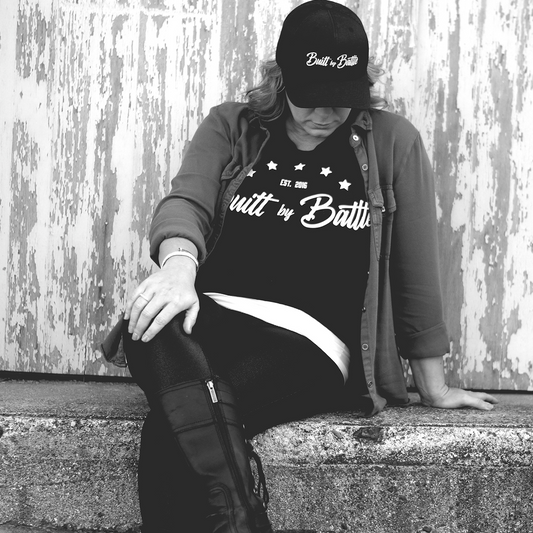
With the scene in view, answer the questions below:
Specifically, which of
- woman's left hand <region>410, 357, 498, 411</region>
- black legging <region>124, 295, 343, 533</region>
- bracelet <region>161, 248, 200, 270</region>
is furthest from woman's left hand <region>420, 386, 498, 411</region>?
bracelet <region>161, 248, 200, 270</region>

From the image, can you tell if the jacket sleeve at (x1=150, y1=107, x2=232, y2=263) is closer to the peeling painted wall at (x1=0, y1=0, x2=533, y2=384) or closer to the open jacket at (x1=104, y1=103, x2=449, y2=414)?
the open jacket at (x1=104, y1=103, x2=449, y2=414)

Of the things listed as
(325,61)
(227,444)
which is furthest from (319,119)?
(227,444)

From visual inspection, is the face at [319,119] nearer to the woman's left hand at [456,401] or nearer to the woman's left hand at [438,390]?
the woman's left hand at [438,390]

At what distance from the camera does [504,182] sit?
2.47 meters

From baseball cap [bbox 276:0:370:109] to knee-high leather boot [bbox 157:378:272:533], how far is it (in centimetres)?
A: 82

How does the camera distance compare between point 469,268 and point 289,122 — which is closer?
point 289,122

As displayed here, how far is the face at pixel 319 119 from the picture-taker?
6.97 ft

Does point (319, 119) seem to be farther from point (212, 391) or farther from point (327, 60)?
point (212, 391)

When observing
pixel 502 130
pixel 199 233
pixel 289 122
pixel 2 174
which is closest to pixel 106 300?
pixel 2 174

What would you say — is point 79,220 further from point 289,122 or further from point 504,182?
point 504,182

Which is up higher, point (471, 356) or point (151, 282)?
point (151, 282)

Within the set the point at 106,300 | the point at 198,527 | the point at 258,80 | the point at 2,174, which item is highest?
the point at 258,80

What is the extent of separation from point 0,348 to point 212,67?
1200 mm

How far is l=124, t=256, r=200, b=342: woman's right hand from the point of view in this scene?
1.78 metres
